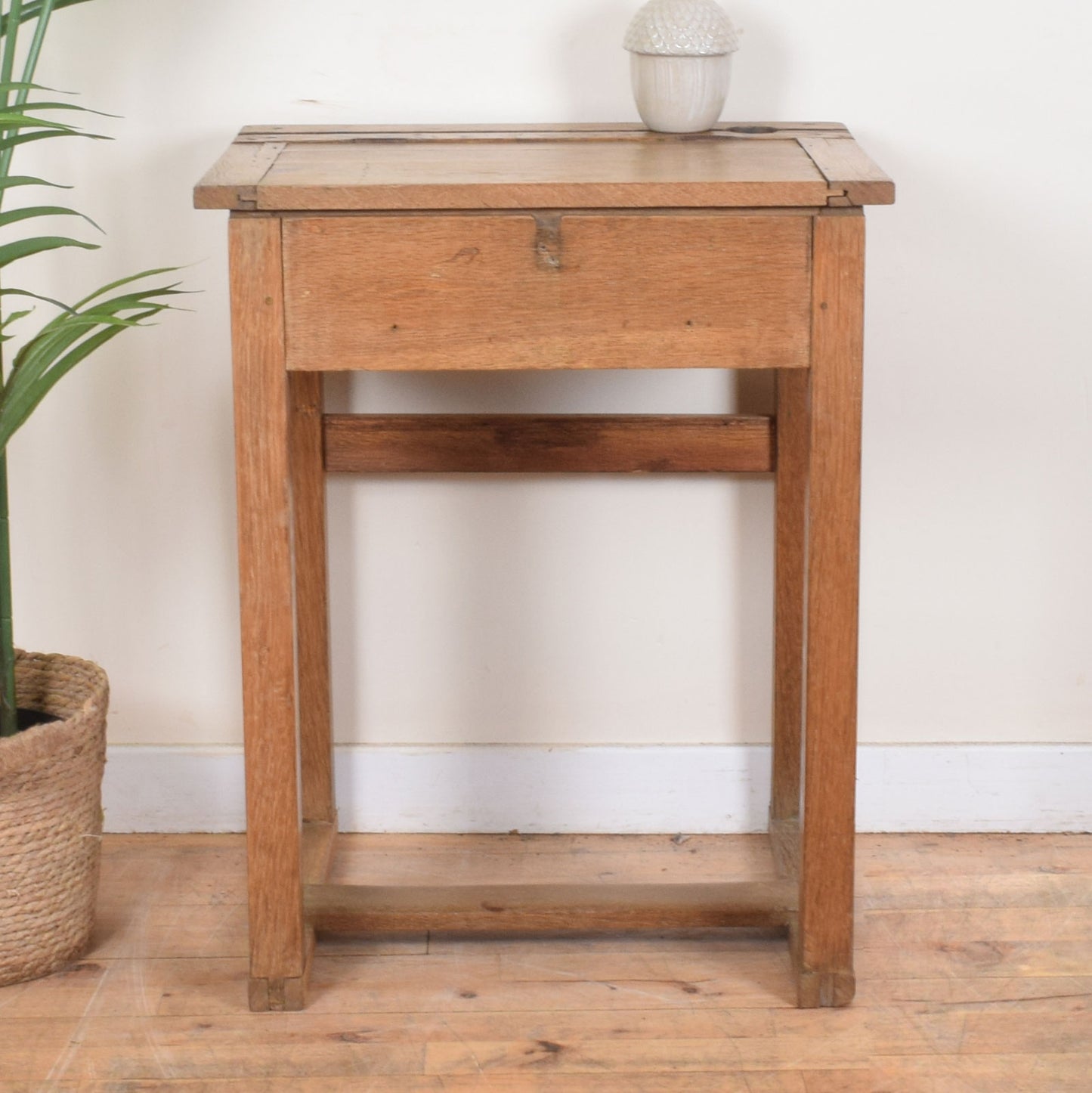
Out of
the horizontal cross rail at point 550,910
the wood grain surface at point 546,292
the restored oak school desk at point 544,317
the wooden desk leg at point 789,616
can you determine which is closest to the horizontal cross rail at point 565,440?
the wooden desk leg at point 789,616

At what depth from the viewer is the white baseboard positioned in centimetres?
232

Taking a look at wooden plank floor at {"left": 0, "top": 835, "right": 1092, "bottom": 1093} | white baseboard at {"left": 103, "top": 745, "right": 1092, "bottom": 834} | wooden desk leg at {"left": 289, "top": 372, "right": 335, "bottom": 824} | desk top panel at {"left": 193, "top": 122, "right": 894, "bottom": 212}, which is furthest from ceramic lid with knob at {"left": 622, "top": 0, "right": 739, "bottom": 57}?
wooden plank floor at {"left": 0, "top": 835, "right": 1092, "bottom": 1093}

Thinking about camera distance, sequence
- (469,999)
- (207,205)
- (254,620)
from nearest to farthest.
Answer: (207,205), (254,620), (469,999)

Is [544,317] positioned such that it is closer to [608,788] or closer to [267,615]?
[267,615]

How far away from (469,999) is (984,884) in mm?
751

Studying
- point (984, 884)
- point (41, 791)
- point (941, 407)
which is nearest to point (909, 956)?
point (984, 884)

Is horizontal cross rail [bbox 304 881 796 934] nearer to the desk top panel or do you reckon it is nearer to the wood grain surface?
the wood grain surface

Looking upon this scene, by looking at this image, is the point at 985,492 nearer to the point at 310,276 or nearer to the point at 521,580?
the point at 521,580

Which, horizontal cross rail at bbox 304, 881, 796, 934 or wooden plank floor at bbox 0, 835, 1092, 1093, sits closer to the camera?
wooden plank floor at bbox 0, 835, 1092, 1093

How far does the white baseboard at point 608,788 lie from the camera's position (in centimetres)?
232

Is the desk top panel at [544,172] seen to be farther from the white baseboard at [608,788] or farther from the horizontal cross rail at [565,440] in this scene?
the white baseboard at [608,788]

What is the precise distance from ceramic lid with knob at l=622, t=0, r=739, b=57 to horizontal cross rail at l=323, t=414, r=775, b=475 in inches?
18.6

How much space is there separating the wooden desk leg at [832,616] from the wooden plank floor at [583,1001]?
0.33 feet

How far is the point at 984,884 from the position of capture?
7.13 ft
